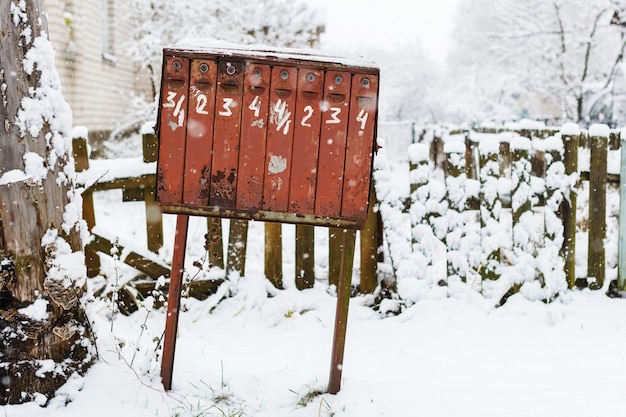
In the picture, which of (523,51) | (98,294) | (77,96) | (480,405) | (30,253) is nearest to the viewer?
(30,253)

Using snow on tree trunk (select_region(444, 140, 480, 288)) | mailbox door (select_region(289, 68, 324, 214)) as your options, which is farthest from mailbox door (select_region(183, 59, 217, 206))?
snow on tree trunk (select_region(444, 140, 480, 288))

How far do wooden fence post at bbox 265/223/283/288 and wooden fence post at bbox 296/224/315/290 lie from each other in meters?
0.13

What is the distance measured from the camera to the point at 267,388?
307 cm

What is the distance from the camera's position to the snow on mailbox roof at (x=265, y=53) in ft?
8.27

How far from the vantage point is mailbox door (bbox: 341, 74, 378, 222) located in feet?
8.39

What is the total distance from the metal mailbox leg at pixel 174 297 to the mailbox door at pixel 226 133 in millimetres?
258

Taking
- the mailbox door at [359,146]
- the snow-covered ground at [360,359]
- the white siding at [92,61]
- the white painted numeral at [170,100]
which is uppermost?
the white siding at [92,61]

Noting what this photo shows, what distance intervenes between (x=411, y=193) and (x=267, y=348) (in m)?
1.57

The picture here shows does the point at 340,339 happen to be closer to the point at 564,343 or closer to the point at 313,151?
the point at 313,151

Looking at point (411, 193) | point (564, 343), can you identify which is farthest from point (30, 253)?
point (564, 343)

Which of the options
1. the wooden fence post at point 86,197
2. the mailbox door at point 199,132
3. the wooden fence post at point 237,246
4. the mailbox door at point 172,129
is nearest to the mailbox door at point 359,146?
the mailbox door at point 199,132

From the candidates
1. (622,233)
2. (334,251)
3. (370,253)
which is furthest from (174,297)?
(622,233)

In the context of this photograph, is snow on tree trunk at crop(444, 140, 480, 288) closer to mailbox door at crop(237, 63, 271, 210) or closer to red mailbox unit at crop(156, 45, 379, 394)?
red mailbox unit at crop(156, 45, 379, 394)

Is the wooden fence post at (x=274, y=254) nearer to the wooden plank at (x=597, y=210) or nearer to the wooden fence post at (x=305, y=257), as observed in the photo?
the wooden fence post at (x=305, y=257)
